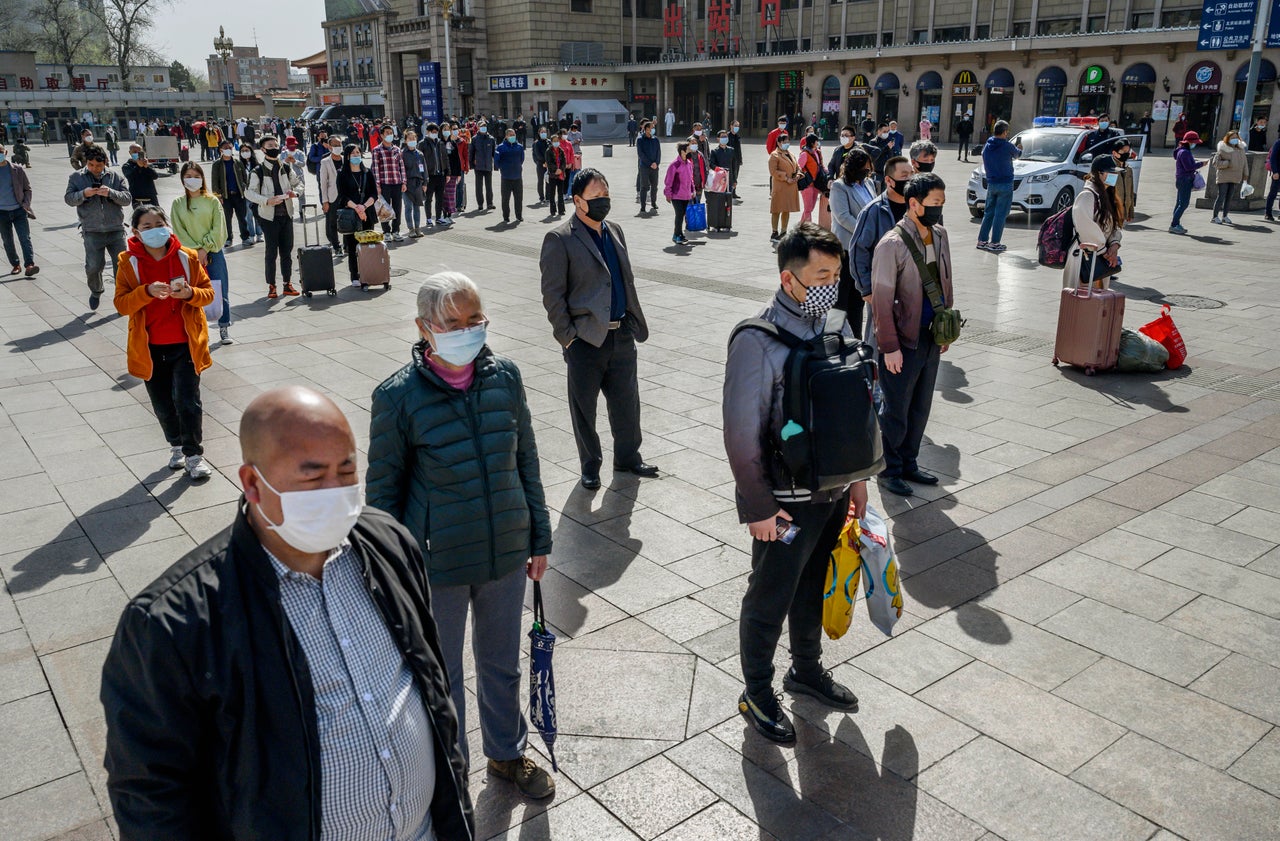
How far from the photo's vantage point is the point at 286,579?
2.06 meters

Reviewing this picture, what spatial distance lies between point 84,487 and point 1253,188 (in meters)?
22.0

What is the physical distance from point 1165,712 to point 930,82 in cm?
4840

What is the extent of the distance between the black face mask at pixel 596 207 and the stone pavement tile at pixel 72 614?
3.40 metres

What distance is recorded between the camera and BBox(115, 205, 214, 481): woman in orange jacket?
653 cm

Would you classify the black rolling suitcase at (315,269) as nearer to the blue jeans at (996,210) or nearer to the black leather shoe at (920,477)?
the black leather shoe at (920,477)

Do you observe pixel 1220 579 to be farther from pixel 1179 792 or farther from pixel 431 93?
pixel 431 93

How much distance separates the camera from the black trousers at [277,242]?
12727mm

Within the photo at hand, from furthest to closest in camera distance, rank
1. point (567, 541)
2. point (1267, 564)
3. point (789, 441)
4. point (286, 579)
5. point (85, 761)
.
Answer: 1. point (567, 541)
2. point (1267, 564)
3. point (85, 761)
4. point (789, 441)
5. point (286, 579)

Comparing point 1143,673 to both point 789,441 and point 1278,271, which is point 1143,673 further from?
point 1278,271

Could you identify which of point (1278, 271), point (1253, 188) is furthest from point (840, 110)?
point (1278, 271)

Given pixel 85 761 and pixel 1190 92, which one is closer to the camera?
pixel 85 761

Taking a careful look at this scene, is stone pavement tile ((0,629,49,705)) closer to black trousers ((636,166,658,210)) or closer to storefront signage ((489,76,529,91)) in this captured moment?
black trousers ((636,166,658,210))

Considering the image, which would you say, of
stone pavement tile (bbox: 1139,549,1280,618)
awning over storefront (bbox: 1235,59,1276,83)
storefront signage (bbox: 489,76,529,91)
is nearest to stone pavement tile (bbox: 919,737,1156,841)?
stone pavement tile (bbox: 1139,549,1280,618)

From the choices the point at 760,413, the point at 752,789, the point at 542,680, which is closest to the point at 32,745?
the point at 542,680
